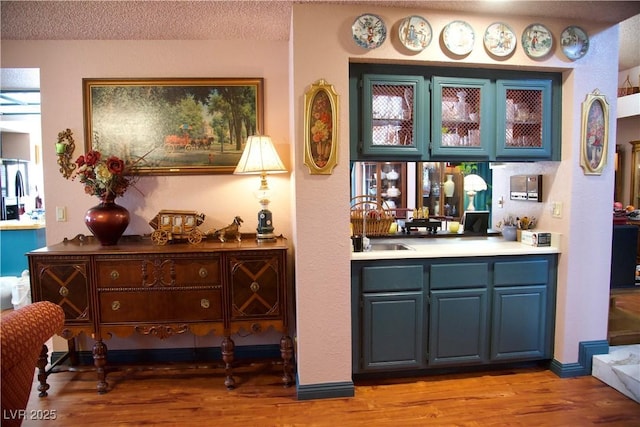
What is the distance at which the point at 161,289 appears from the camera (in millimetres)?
2531

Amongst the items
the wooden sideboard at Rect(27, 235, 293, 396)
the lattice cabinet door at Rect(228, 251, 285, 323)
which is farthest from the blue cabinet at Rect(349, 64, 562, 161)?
the wooden sideboard at Rect(27, 235, 293, 396)

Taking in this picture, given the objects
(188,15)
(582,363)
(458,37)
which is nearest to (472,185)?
(458,37)

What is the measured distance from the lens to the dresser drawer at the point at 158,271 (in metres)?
2.50

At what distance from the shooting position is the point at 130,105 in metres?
2.93

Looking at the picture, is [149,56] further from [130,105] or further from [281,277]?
[281,277]

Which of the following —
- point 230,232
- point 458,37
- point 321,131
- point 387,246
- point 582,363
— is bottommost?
point 582,363

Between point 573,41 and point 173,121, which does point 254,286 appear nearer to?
point 173,121

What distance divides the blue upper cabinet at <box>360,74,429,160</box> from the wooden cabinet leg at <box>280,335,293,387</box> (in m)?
1.37

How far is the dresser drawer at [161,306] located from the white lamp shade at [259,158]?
2.82ft

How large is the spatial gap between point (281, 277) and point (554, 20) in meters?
2.57

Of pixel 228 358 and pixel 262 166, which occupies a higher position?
pixel 262 166

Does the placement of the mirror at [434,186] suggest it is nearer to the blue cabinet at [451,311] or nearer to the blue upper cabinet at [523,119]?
the blue upper cabinet at [523,119]

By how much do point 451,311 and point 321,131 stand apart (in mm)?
1516

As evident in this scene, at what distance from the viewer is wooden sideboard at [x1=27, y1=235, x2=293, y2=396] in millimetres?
2486
